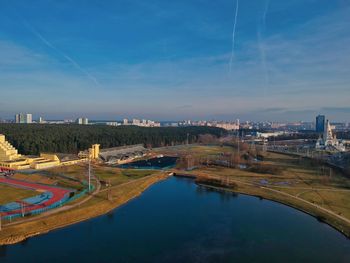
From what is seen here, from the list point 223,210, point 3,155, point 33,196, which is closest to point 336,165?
point 223,210

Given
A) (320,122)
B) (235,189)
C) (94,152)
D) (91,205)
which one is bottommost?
(235,189)

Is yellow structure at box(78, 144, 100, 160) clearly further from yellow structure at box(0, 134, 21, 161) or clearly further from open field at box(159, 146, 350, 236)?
open field at box(159, 146, 350, 236)

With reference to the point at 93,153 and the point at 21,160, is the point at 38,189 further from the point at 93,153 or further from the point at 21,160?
the point at 93,153

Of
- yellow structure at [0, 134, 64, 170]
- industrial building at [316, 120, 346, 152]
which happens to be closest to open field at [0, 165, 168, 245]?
yellow structure at [0, 134, 64, 170]

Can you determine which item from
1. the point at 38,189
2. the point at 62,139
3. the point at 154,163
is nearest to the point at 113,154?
the point at 154,163

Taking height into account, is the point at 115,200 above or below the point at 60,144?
below

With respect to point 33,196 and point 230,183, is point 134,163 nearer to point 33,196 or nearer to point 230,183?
point 230,183
